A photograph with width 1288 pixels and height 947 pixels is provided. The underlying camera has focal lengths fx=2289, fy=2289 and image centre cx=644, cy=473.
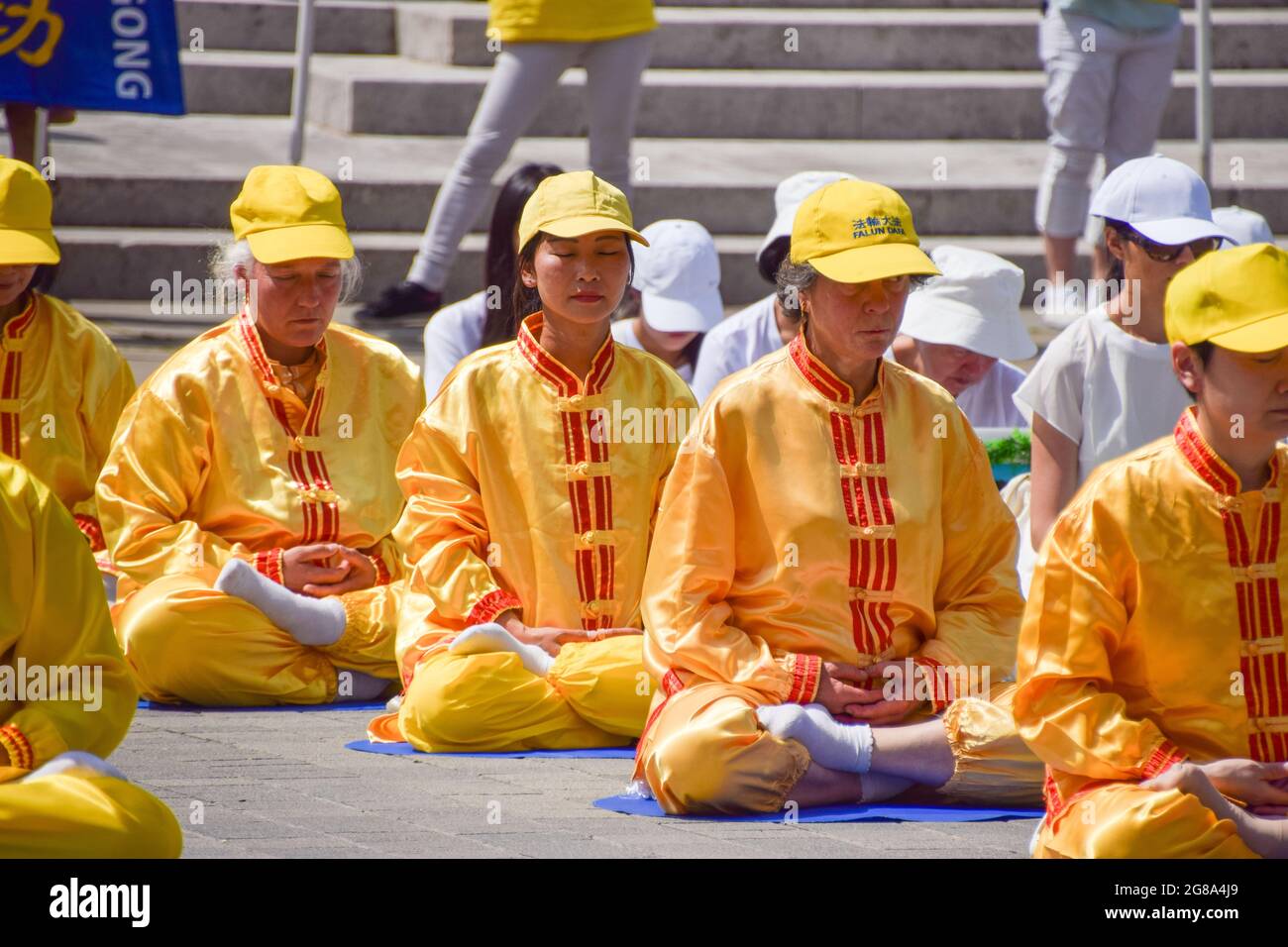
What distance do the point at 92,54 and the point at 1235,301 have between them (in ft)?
18.8

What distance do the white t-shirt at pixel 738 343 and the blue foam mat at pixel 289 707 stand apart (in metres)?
1.62

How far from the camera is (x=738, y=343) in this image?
7.38 m

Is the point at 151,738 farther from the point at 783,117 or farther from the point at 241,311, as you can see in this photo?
the point at 783,117

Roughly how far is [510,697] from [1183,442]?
2065 mm

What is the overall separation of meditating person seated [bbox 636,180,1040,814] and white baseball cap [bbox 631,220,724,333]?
8.00 feet

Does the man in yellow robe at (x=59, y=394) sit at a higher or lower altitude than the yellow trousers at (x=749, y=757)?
higher

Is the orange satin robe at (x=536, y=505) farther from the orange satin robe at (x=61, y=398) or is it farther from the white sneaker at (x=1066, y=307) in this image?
the white sneaker at (x=1066, y=307)

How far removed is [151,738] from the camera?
18.5 feet

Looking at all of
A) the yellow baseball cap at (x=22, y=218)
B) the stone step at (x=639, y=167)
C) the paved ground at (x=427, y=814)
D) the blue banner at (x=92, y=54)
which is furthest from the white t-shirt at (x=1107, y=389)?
the stone step at (x=639, y=167)

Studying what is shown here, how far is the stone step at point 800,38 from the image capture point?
1173cm

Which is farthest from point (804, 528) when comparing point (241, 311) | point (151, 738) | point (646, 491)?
point (241, 311)

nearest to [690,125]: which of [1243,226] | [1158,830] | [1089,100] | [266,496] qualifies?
[1089,100]

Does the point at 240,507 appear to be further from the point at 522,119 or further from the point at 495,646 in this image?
the point at 522,119

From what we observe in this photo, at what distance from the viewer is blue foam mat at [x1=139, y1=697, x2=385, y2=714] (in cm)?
617
